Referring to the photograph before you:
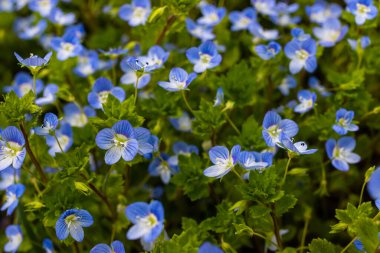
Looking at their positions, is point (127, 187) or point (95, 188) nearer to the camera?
point (95, 188)

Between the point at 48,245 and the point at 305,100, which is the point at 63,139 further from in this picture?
the point at 305,100

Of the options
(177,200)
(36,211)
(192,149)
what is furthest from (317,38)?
(36,211)

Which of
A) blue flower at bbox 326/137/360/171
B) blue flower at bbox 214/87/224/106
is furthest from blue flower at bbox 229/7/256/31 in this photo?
blue flower at bbox 326/137/360/171

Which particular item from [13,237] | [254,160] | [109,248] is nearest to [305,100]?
[254,160]

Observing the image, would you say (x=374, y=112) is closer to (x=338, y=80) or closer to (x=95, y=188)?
(x=338, y=80)

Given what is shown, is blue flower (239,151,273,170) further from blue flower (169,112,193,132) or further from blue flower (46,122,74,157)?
blue flower (46,122,74,157)

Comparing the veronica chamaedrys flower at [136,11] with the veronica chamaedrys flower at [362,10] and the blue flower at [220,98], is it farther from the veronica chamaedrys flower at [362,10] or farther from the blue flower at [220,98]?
the veronica chamaedrys flower at [362,10]
